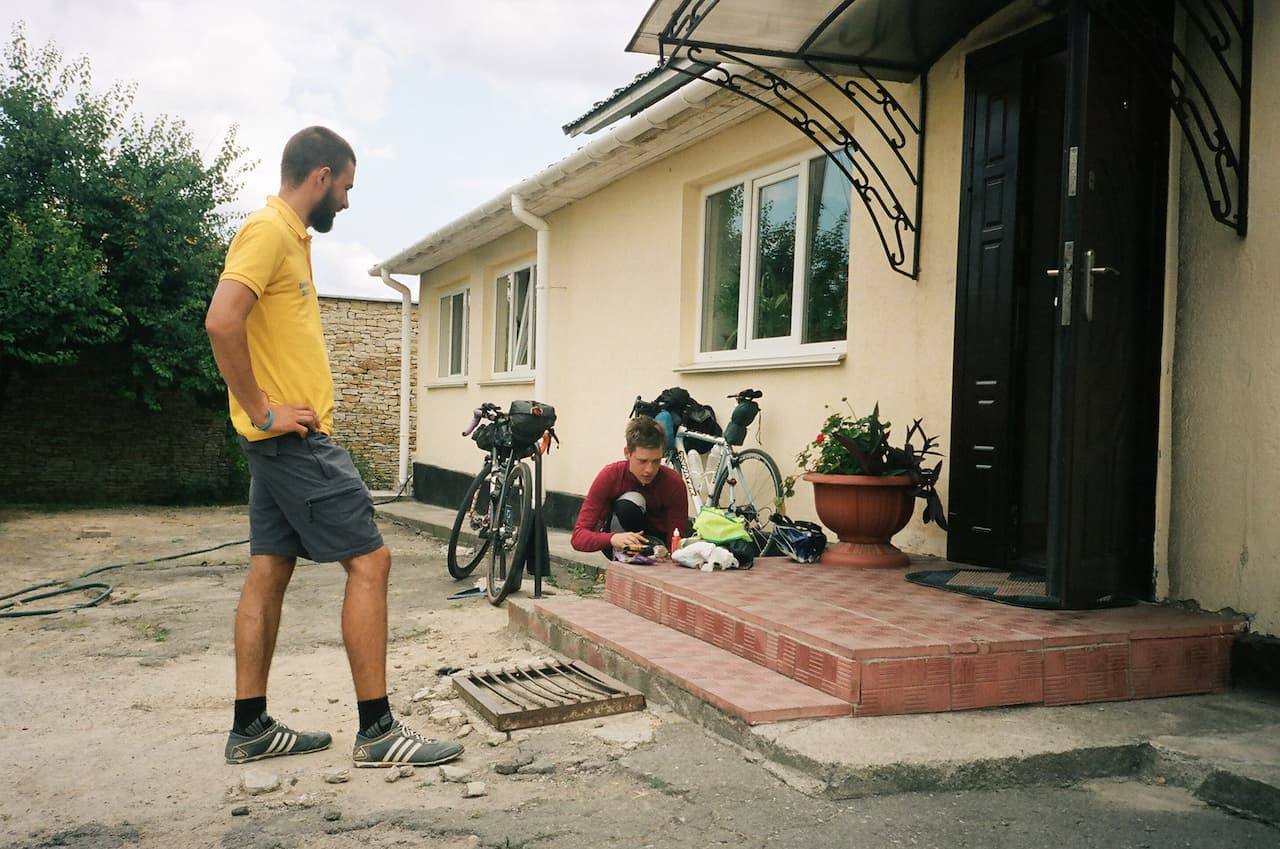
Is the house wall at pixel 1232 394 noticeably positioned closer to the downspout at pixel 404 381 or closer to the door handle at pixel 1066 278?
the door handle at pixel 1066 278

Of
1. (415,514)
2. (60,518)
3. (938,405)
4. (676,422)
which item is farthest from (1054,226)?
(60,518)

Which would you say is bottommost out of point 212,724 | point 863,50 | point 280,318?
point 212,724

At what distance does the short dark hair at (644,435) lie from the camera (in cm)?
521

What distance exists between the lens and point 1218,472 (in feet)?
12.3

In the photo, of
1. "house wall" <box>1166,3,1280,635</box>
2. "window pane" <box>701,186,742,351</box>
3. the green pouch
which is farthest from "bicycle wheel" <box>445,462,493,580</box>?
"house wall" <box>1166,3,1280,635</box>

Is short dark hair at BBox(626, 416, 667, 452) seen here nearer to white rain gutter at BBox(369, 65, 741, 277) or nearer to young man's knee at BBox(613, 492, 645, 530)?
young man's knee at BBox(613, 492, 645, 530)

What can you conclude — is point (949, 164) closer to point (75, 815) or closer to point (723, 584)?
point (723, 584)

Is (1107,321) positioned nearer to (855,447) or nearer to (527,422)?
(855,447)

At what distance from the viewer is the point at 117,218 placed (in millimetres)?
14008

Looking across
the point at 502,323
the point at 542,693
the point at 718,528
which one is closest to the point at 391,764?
the point at 542,693

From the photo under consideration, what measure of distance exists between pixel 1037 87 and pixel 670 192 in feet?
11.0

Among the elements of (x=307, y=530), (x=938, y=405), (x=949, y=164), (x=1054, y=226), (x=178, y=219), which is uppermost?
(x=178, y=219)

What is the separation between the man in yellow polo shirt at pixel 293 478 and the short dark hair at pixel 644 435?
2224 mm

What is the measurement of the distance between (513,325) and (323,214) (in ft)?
26.5
